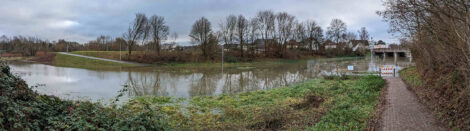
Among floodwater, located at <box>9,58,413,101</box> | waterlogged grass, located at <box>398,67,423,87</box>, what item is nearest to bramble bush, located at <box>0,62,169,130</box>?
floodwater, located at <box>9,58,413,101</box>

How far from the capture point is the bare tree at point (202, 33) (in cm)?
4882

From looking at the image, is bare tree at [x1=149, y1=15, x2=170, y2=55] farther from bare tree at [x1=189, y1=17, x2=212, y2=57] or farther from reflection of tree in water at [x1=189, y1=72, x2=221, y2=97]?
reflection of tree in water at [x1=189, y1=72, x2=221, y2=97]

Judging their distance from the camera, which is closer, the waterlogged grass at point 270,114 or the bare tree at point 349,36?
the waterlogged grass at point 270,114

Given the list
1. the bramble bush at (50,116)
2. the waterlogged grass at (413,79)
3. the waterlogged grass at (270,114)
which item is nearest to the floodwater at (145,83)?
the bramble bush at (50,116)

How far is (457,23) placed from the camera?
6.70 metres

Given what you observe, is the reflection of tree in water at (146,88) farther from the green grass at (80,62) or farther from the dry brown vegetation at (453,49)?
the green grass at (80,62)

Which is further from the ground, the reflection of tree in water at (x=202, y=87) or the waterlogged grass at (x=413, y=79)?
the waterlogged grass at (x=413, y=79)

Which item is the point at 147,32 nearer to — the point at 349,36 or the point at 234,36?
the point at 234,36

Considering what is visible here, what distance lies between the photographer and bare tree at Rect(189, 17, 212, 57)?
48822mm

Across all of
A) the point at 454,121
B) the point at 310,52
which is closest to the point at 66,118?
the point at 454,121

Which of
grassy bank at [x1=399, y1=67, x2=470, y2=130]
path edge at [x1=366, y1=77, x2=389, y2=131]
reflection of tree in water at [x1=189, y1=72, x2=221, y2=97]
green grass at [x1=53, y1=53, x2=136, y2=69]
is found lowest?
reflection of tree in water at [x1=189, y1=72, x2=221, y2=97]

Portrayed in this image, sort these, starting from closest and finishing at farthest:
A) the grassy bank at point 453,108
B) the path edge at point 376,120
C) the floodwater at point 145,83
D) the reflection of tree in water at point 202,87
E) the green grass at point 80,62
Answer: the grassy bank at point 453,108
the path edge at point 376,120
the floodwater at point 145,83
the reflection of tree in water at point 202,87
the green grass at point 80,62

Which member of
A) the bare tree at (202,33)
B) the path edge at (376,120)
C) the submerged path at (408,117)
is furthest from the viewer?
the bare tree at (202,33)

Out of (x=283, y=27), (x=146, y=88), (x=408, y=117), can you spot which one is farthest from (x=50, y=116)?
(x=283, y=27)
